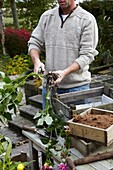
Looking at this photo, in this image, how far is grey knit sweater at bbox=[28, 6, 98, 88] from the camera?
86.9 inches

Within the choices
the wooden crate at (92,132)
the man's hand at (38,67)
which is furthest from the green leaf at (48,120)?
the man's hand at (38,67)

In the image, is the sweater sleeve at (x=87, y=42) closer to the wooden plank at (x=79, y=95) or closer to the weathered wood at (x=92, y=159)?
the wooden plank at (x=79, y=95)

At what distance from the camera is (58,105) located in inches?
71.4

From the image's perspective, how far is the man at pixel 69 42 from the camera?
2205 millimetres

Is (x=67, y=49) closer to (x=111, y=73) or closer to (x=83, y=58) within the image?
(x=83, y=58)

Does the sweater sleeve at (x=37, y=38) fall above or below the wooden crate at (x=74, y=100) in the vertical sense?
above

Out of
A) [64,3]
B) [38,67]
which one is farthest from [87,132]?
[64,3]

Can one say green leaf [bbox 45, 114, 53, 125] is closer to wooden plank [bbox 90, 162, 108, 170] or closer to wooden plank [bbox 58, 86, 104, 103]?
wooden plank [bbox 90, 162, 108, 170]

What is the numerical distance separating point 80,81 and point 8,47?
6.46 m

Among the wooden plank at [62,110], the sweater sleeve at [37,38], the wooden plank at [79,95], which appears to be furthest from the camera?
the sweater sleeve at [37,38]

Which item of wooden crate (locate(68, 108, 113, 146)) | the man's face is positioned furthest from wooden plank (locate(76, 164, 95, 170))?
the man's face

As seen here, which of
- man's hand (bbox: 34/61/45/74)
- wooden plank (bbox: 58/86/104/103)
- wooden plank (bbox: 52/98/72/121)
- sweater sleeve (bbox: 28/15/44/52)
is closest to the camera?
wooden plank (bbox: 52/98/72/121)

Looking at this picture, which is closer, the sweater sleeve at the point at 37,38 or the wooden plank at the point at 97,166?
the wooden plank at the point at 97,166

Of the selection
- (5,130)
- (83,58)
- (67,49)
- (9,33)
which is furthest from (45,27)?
(9,33)
